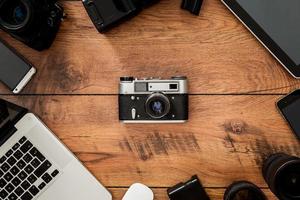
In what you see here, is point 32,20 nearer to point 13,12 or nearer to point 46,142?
point 13,12

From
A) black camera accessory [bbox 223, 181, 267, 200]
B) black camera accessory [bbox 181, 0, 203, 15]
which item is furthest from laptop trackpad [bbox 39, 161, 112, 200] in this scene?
black camera accessory [bbox 181, 0, 203, 15]

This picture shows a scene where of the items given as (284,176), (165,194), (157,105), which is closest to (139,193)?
(165,194)

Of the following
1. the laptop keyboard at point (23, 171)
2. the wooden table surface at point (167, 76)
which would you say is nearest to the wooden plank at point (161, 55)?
the wooden table surface at point (167, 76)

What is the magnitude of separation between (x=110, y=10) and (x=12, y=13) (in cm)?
19

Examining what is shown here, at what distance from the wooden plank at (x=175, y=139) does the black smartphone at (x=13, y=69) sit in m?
0.03

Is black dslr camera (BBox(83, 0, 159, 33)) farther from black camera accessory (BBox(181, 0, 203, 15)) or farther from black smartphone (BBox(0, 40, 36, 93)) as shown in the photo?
black smartphone (BBox(0, 40, 36, 93))

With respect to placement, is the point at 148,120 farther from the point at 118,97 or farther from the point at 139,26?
the point at 139,26

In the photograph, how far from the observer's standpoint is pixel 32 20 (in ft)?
3.21

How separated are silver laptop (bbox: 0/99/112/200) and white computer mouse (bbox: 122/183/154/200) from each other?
0.14 ft

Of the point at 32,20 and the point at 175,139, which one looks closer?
the point at 32,20

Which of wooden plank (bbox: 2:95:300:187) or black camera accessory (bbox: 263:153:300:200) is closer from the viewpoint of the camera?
black camera accessory (bbox: 263:153:300:200)

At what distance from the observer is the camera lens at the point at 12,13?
99 centimetres

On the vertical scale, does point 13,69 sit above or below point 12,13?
below

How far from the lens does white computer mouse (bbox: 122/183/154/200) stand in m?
1.08
